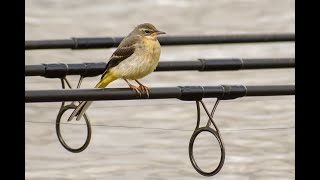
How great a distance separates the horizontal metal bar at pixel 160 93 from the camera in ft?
15.7

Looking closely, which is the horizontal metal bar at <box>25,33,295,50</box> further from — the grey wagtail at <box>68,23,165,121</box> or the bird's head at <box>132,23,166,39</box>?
the grey wagtail at <box>68,23,165,121</box>

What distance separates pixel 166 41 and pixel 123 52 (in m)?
0.88

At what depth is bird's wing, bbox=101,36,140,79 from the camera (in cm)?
620

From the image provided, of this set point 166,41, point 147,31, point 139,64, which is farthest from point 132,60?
point 166,41

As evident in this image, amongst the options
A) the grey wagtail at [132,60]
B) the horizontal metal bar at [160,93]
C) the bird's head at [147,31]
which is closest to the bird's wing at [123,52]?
the grey wagtail at [132,60]

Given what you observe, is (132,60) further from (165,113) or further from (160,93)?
(165,113)

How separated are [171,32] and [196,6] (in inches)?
49.5

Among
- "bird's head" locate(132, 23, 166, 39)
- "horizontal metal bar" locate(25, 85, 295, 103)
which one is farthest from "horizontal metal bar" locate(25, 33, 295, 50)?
"horizontal metal bar" locate(25, 85, 295, 103)

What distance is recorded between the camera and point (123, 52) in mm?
6297

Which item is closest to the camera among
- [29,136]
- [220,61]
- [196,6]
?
[220,61]

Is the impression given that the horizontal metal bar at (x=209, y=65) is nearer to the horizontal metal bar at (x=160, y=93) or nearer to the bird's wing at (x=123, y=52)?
the bird's wing at (x=123, y=52)

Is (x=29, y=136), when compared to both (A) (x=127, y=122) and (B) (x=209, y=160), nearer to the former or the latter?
(A) (x=127, y=122)

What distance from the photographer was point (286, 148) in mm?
9312

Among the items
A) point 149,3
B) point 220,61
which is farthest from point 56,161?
point 149,3
